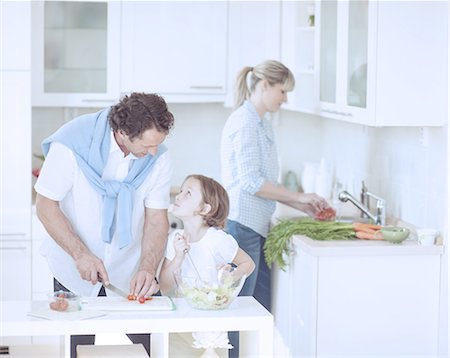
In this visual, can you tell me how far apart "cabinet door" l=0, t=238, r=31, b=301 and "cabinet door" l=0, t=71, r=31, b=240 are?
77 mm

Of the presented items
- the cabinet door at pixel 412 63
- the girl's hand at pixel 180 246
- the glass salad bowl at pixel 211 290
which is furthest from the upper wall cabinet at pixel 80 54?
the glass salad bowl at pixel 211 290

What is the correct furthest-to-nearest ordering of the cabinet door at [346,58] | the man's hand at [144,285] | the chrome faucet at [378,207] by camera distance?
the chrome faucet at [378,207]
the cabinet door at [346,58]
the man's hand at [144,285]

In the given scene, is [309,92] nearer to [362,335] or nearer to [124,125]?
[362,335]

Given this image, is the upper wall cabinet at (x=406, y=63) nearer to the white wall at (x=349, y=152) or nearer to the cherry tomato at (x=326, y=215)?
the white wall at (x=349, y=152)

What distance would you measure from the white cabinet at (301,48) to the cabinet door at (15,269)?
4.89 ft

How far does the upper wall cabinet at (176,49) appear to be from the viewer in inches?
193

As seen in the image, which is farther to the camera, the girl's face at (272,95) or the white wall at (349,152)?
the girl's face at (272,95)

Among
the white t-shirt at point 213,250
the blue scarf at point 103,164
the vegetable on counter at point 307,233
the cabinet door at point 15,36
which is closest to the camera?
the blue scarf at point 103,164

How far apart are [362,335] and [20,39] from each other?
80.6 inches

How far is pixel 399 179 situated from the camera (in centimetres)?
423

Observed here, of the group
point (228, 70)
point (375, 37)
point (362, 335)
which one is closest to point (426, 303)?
point (362, 335)

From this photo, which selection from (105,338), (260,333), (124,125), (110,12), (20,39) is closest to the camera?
(260,333)

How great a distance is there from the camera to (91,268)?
294 cm

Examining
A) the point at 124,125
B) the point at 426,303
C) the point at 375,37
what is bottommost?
the point at 426,303
